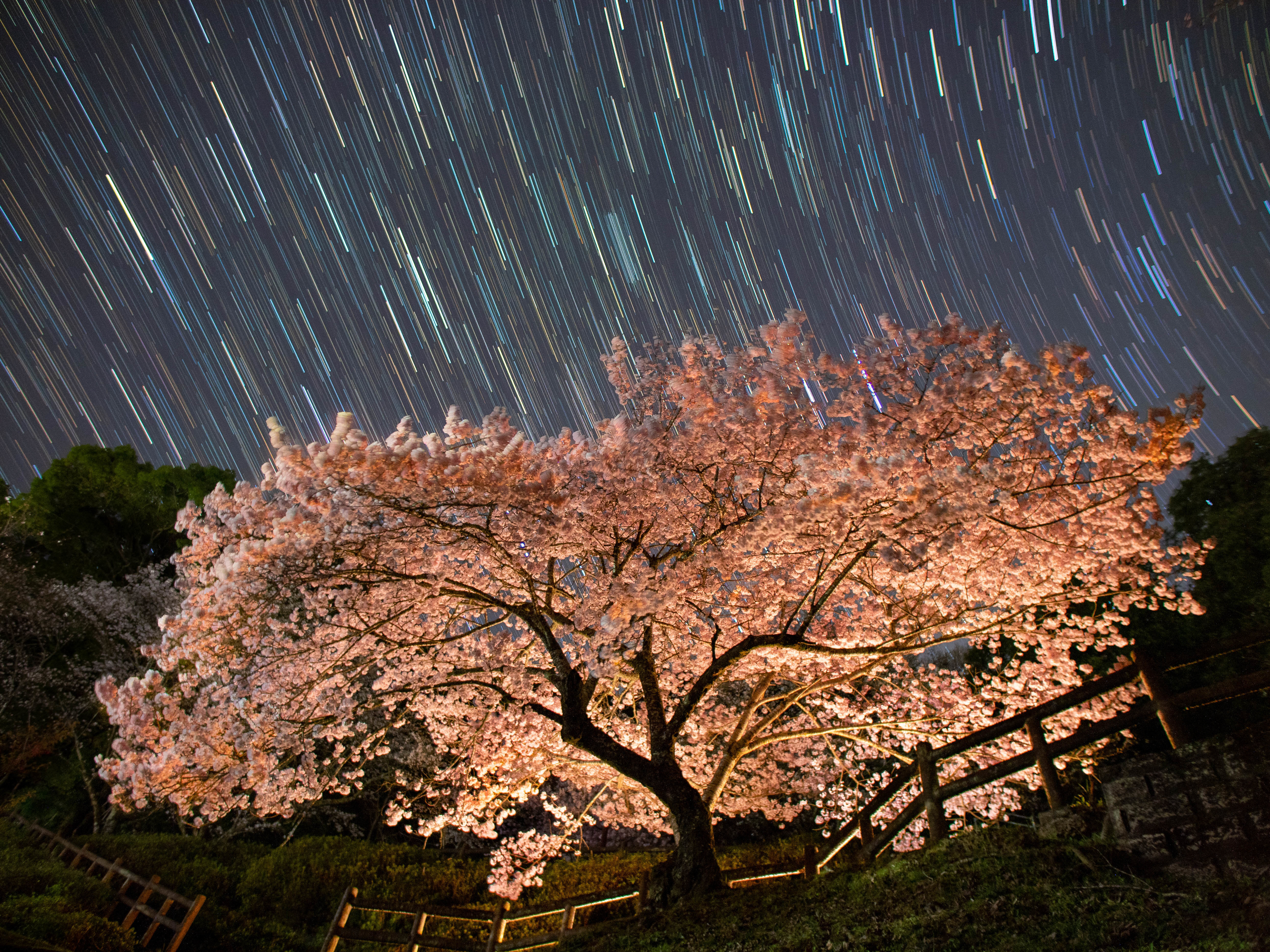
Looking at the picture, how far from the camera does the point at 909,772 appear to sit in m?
6.32

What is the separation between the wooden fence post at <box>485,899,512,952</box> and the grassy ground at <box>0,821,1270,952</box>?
1476mm

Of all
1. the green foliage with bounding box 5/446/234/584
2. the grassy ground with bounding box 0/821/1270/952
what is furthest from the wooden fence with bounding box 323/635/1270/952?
the green foliage with bounding box 5/446/234/584

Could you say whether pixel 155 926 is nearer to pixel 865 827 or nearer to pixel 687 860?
pixel 687 860

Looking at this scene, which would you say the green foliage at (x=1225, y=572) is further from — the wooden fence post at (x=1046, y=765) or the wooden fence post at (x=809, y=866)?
the wooden fence post at (x=1046, y=765)

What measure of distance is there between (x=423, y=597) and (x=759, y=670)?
5.31m

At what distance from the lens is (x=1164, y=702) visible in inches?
171

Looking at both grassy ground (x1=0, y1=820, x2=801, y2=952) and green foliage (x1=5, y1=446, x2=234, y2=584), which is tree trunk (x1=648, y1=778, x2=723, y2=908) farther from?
green foliage (x1=5, y1=446, x2=234, y2=584)

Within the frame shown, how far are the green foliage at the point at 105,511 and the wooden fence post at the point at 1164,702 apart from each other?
26.5 meters

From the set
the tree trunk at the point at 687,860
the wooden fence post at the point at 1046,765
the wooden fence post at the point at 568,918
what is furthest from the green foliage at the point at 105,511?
the wooden fence post at the point at 1046,765

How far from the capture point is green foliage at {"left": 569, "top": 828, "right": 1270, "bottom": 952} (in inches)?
142

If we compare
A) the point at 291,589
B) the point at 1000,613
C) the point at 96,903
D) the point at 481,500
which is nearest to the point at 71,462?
the point at 96,903

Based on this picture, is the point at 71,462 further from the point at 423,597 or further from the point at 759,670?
the point at 759,670

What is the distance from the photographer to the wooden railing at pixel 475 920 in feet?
26.5

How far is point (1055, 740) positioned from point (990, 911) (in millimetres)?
1877
